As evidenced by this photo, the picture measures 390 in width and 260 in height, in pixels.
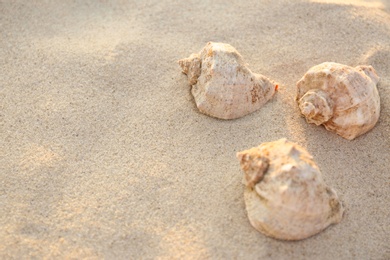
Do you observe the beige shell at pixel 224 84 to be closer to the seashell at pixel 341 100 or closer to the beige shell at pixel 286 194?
the seashell at pixel 341 100

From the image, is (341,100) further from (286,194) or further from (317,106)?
(286,194)

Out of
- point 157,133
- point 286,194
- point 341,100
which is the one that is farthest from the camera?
point 157,133

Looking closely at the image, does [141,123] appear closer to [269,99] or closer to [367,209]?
[269,99]

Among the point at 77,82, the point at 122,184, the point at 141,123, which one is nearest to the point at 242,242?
the point at 122,184

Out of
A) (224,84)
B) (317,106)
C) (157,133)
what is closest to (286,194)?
(317,106)

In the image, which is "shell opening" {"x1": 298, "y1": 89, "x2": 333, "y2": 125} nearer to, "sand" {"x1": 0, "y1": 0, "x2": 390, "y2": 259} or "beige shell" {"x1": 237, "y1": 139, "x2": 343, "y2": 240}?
"sand" {"x1": 0, "y1": 0, "x2": 390, "y2": 259}

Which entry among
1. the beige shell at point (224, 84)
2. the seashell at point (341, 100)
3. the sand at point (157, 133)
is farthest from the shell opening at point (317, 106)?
the beige shell at point (224, 84)
